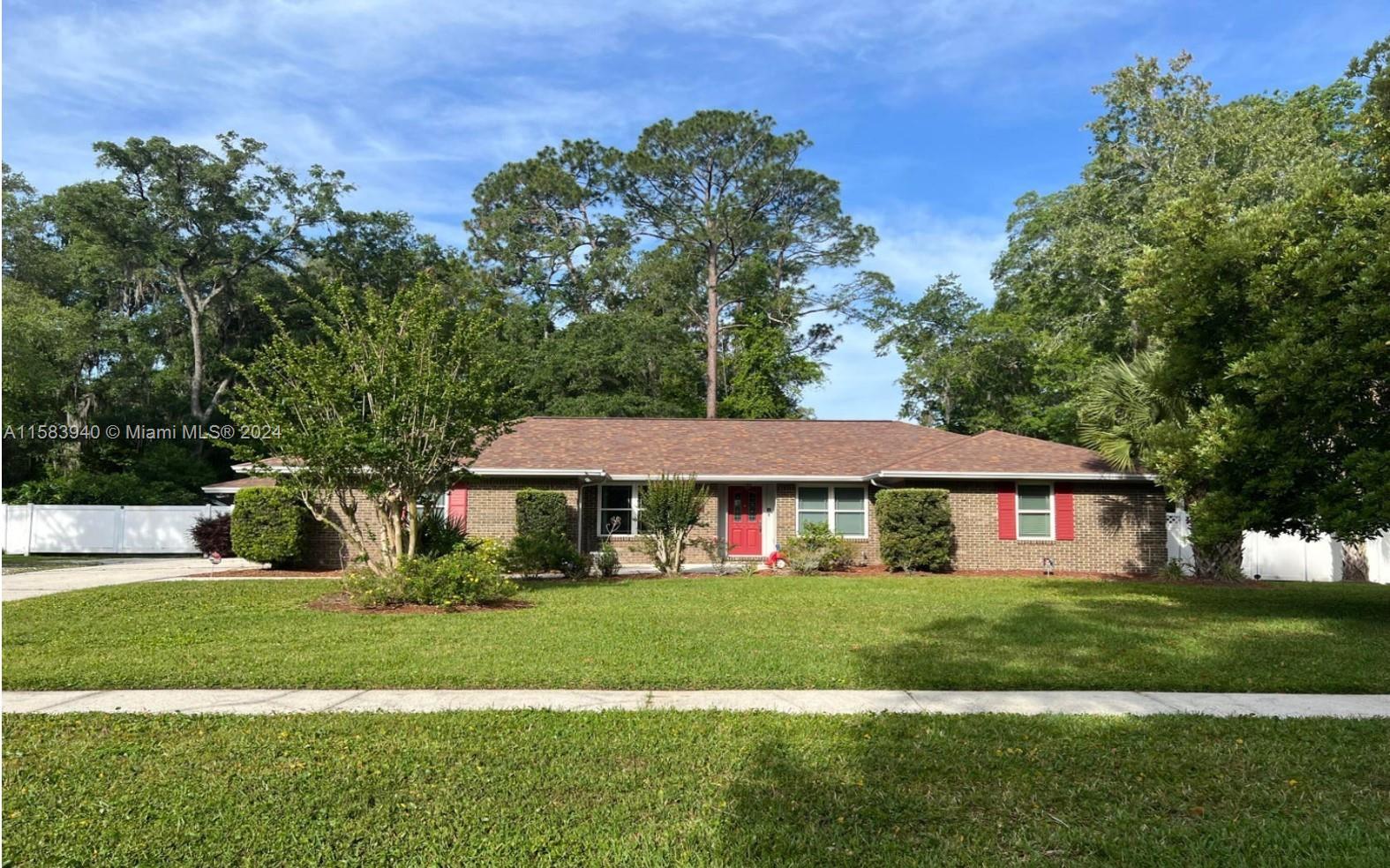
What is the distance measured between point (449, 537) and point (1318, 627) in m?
13.0

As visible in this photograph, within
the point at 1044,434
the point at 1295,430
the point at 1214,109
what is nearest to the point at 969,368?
the point at 1044,434

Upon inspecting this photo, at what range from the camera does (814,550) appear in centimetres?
2009

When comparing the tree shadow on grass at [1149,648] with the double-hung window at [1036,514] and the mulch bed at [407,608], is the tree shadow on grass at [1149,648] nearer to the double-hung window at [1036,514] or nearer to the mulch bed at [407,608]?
the mulch bed at [407,608]

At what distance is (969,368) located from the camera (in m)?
39.2

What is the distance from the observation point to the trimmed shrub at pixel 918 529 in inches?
787

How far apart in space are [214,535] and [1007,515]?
19.1 metres

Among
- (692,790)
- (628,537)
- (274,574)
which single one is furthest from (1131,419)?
(274,574)

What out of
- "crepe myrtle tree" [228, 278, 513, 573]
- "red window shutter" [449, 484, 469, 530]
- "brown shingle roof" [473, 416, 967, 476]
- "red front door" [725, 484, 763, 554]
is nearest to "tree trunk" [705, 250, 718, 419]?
"brown shingle roof" [473, 416, 967, 476]

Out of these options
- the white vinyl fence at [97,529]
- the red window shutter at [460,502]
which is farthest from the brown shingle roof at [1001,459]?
the white vinyl fence at [97,529]

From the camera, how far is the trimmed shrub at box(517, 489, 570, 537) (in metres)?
20.1

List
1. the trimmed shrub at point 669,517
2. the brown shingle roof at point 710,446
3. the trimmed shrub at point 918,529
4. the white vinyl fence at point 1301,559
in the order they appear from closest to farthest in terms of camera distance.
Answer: the trimmed shrub at point 669,517 → the trimmed shrub at point 918,529 → the white vinyl fence at point 1301,559 → the brown shingle roof at point 710,446

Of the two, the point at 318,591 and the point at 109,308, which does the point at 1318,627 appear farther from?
the point at 109,308

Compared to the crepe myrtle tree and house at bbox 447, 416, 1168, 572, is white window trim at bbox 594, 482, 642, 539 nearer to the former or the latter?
house at bbox 447, 416, 1168, 572

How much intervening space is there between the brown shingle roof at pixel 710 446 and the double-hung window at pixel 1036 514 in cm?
286
